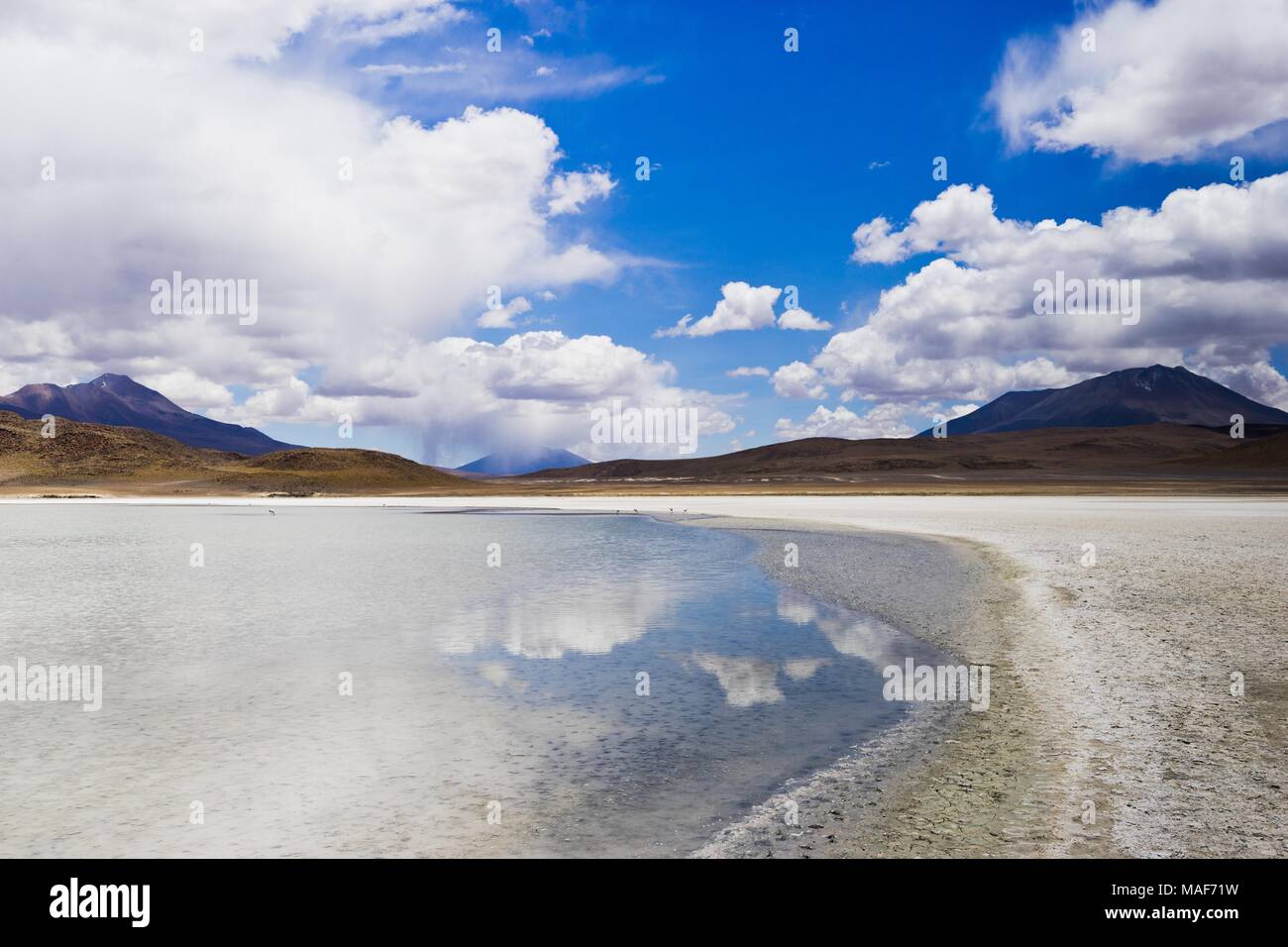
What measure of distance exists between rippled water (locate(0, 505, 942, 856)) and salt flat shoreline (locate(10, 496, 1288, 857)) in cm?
82

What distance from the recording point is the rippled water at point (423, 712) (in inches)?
271

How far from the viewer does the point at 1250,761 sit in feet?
25.8

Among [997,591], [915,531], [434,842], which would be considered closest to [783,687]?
[434,842]

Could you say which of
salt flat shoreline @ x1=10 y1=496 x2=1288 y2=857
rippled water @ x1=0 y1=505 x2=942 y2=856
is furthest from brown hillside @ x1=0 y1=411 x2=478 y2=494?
salt flat shoreline @ x1=10 y1=496 x2=1288 y2=857

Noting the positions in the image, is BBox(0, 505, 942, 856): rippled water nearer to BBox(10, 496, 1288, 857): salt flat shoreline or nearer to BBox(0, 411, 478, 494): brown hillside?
BBox(10, 496, 1288, 857): salt flat shoreline

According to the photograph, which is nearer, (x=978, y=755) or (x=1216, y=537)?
(x=978, y=755)

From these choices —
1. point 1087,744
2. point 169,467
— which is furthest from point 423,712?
point 169,467

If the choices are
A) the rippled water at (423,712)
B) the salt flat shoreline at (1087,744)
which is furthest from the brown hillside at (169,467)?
the salt flat shoreline at (1087,744)

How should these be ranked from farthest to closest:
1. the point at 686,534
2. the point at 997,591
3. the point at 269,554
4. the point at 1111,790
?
the point at 686,534 < the point at 269,554 < the point at 997,591 < the point at 1111,790

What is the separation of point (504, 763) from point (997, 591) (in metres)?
14.6

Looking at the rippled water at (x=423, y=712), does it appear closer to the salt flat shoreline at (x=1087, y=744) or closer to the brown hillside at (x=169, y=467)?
the salt flat shoreline at (x=1087, y=744)

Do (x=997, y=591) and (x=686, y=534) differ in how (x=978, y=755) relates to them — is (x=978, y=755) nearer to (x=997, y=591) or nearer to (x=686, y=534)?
(x=997, y=591)

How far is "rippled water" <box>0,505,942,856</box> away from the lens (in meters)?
6.88

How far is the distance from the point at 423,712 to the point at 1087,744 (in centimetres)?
751
